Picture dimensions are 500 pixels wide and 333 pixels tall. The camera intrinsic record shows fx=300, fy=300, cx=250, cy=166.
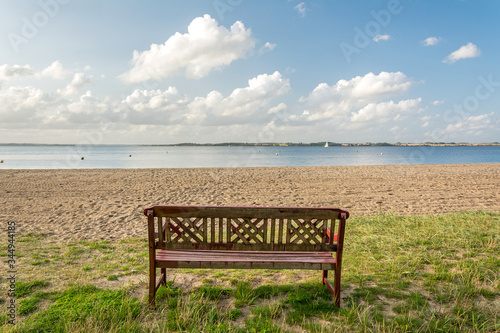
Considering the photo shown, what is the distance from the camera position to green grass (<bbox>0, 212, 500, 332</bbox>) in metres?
3.04

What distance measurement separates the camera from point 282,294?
12.3 feet

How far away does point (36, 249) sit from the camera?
6.07 meters

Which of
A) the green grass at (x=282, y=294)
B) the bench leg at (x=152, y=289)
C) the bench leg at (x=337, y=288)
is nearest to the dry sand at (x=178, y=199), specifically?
the green grass at (x=282, y=294)

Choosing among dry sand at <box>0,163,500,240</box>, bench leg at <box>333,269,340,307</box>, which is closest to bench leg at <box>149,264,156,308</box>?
bench leg at <box>333,269,340,307</box>

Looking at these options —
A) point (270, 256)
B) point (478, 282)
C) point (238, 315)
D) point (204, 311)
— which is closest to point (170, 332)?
point (204, 311)

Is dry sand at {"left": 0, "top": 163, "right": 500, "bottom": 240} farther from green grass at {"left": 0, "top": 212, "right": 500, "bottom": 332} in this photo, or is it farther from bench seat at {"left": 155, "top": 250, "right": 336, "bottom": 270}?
bench seat at {"left": 155, "top": 250, "right": 336, "bottom": 270}

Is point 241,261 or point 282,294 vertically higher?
point 241,261

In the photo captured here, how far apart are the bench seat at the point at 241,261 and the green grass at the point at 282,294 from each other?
44 cm

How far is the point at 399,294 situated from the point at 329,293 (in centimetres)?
82

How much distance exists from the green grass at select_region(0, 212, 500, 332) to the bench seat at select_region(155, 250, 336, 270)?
0.44m

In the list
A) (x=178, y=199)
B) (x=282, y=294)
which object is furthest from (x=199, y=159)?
(x=282, y=294)

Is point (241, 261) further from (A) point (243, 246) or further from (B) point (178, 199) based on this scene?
(B) point (178, 199)

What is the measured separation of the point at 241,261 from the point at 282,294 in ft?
2.67

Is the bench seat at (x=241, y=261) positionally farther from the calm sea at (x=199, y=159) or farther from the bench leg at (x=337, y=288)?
the calm sea at (x=199, y=159)
